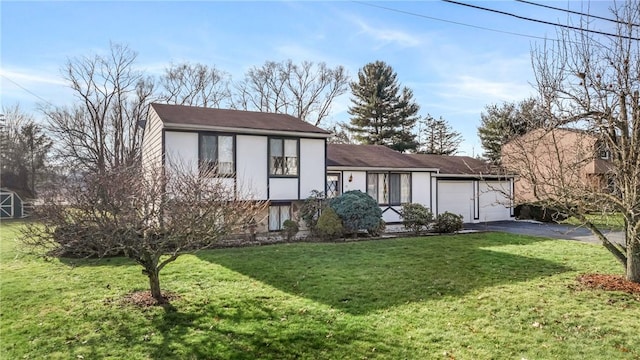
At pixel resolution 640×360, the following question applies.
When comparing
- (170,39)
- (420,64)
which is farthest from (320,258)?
(420,64)

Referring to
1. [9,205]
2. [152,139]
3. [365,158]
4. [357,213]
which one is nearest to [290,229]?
[357,213]

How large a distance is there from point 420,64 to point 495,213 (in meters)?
10.3

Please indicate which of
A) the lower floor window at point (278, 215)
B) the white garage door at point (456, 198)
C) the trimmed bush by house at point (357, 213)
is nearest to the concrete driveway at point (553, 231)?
the white garage door at point (456, 198)

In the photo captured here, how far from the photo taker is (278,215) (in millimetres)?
15555

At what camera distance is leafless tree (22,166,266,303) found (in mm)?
5641

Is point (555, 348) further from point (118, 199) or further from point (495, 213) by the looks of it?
point (495, 213)

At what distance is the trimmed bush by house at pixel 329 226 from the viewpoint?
13.9 meters

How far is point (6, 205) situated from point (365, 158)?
26990mm

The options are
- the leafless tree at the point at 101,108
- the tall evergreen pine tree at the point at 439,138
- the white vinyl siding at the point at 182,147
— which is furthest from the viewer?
the tall evergreen pine tree at the point at 439,138

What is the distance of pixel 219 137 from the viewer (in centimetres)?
1429

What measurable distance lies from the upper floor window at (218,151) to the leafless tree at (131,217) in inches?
281

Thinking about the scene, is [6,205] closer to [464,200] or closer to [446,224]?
[446,224]

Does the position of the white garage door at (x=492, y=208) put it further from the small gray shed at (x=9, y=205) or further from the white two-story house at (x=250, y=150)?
the small gray shed at (x=9, y=205)

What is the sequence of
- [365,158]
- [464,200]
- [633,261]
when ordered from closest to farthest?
[633,261]
[365,158]
[464,200]
